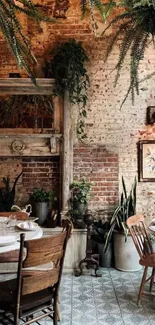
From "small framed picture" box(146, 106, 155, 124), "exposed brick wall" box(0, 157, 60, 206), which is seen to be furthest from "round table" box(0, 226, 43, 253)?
"small framed picture" box(146, 106, 155, 124)

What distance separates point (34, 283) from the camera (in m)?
2.20

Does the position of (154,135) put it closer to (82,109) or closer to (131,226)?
(82,109)

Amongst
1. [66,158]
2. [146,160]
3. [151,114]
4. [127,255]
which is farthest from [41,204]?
[151,114]

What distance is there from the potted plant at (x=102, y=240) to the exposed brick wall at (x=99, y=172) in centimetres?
29

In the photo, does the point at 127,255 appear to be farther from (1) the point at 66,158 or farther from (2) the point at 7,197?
(2) the point at 7,197

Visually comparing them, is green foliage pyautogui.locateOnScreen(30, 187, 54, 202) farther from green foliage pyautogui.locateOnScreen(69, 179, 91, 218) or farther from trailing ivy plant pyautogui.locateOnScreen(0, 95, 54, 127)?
trailing ivy plant pyautogui.locateOnScreen(0, 95, 54, 127)

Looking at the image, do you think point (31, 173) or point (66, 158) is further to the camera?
point (31, 173)

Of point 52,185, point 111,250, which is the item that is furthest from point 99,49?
point 111,250

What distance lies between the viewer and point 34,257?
7.07 feet

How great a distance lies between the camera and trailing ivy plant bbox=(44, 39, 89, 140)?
464 centimetres

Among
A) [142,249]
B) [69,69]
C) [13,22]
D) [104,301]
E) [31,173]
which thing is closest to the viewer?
[13,22]

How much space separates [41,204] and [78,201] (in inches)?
20.4

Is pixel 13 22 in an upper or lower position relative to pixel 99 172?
upper

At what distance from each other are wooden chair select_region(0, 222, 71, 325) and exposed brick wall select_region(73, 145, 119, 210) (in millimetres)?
2597
